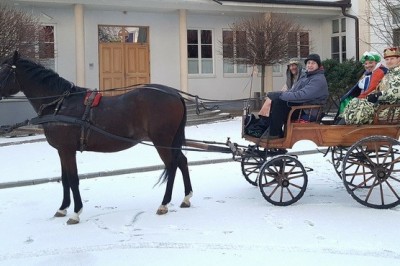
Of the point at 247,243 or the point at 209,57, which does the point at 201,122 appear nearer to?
the point at 209,57

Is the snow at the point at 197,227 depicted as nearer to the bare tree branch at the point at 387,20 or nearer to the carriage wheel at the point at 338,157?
the carriage wheel at the point at 338,157

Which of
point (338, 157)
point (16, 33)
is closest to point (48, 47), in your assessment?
point (16, 33)

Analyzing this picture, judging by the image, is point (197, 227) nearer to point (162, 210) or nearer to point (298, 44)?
point (162, 210)

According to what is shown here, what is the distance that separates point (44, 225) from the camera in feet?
20.4

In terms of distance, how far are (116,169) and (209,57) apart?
40.8 feet

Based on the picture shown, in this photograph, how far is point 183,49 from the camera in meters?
19.5

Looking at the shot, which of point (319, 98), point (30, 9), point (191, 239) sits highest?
point (30, 9)

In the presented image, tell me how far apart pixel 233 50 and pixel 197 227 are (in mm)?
14419

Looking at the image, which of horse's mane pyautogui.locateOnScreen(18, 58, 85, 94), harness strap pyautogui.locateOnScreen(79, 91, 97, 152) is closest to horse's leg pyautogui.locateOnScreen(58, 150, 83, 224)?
harness strap pyautogui.locateOnScreen(79, 91, 97, 152)

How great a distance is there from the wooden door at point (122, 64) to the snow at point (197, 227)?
35.4ft

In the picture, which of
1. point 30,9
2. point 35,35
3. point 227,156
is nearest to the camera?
point 227,156

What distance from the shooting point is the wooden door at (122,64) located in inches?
768

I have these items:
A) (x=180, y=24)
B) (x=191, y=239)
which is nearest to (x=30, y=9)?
(x=180, y=24)

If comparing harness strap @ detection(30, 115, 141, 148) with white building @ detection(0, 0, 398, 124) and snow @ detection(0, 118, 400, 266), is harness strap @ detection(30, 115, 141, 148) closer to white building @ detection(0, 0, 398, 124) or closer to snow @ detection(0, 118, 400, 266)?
snow @ detection(0, 118, 400, 266)
